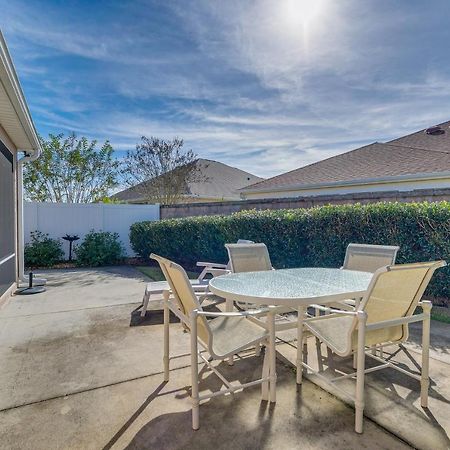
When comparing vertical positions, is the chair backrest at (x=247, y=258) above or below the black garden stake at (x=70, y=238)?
above

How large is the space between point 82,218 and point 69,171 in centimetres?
495

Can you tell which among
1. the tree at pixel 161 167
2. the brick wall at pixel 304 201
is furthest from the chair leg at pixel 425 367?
the tree at pixel 161 167

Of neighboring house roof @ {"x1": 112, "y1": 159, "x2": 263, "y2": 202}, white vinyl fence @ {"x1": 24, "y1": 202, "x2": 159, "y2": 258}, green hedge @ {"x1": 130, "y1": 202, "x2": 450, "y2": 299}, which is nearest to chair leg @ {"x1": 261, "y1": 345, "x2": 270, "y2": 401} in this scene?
green hedge @ {"x1": 130, "y1": 202, "x2": 450, "y2": 299}

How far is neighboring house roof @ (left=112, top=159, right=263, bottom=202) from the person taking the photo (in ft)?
54.7

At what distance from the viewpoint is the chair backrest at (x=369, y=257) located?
3680mm

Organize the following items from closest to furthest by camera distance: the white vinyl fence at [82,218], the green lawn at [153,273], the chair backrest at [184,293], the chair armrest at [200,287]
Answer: the chair backrest at [184,293]
the chair armrest at [200,287]
the green lawn at [153,273]
the white vinyl fence at [82,218]

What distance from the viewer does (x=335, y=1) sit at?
199 inches

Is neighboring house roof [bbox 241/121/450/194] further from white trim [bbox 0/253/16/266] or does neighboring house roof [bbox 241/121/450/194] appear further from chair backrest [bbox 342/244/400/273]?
white trim [bbox 0/253/16/266]

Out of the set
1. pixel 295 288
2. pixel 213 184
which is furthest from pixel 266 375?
pixel 213 184

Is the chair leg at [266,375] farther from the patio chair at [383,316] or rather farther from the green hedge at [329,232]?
the green hedge at [329,232]

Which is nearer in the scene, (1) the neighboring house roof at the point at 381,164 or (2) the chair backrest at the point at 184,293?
(2) the chair backrest at the point at 184,293

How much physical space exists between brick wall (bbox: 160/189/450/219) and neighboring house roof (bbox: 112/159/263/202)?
4.38 m

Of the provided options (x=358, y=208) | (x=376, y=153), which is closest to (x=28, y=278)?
(x=358, y=208)

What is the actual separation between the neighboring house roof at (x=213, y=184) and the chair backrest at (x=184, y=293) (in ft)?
39.4
